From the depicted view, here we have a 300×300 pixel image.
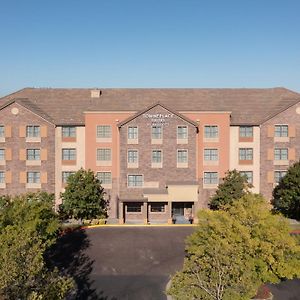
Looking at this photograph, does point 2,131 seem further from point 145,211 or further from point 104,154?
point 145,211

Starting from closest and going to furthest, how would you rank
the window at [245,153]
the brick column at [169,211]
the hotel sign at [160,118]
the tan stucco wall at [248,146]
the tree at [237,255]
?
1. the tree at [237,255]
2. the brick column at [169,211]
3. the hotel sign at [160,118]
4. the tan stucco wall at [248,146]
5. the window at [245,153]

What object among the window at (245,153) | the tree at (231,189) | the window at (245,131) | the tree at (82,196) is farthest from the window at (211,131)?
the tree at (82,196)

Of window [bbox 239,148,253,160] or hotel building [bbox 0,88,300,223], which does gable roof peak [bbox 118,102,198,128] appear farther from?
window [bbox 239,148,253,160]

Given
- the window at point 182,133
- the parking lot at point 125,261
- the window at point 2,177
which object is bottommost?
the parking lot at point 125,261

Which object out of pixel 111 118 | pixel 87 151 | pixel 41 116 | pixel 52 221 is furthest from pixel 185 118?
pixel 52 221

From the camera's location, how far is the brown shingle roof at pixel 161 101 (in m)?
51.2

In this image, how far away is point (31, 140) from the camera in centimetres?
5053

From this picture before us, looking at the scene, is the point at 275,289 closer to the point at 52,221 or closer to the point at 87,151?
the point at 52,221

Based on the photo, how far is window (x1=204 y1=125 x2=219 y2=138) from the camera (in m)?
50.2

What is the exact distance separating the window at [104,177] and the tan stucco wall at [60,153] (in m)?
2.45

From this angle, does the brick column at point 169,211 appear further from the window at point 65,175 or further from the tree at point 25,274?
the tree at point 25,274

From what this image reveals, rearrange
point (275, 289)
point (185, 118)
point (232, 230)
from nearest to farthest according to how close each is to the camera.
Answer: point (232, 230) → point (275, 289) → point (185, 118)

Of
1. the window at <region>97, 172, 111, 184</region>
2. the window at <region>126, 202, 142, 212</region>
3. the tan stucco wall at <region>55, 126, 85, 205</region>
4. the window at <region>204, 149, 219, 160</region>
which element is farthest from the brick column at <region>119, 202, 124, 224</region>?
the window at <region>204, 149, 219, 160</region>

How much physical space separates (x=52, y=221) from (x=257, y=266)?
16562 mm
